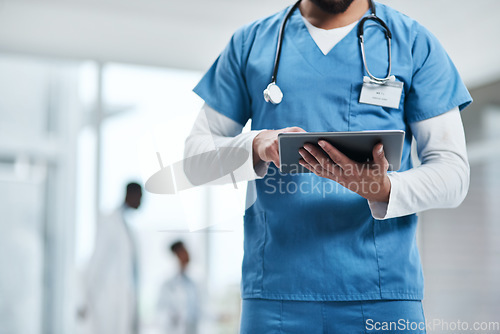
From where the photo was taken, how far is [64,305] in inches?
155

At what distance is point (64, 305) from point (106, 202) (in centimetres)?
78

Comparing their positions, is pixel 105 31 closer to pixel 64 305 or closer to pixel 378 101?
pixel 64 305

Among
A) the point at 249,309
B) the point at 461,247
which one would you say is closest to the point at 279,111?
the point at 249,309

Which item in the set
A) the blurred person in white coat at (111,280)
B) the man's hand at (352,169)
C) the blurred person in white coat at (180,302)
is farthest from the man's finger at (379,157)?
the blurred person in white coat at (180,302)

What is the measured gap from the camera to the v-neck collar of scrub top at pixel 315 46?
95 centimetres

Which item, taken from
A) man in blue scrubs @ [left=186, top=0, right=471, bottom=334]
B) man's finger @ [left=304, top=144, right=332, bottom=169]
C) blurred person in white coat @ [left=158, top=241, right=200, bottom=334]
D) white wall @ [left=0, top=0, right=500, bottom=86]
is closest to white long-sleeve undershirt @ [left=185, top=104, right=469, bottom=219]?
man in blue scrubs @ [left=186, top=0, right=471, bottom=334]

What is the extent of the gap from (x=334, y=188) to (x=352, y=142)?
16 centimetres

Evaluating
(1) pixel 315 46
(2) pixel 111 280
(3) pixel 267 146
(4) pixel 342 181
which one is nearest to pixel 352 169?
(4) pixel 342 181

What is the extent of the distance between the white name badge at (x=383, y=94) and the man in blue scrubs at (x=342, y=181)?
0.03ft

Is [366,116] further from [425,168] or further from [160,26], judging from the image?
[160,26]

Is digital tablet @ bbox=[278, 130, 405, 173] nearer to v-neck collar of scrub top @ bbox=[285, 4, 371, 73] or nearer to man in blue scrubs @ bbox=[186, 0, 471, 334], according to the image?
man in blue scrubs @ bbox=[186, 0, 471, 334]

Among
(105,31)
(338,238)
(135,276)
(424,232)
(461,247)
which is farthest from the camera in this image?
(424,232)

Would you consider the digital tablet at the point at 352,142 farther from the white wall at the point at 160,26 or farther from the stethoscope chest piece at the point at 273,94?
the white wall at the point at 160,26

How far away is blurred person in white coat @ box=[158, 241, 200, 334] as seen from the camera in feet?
12.9
